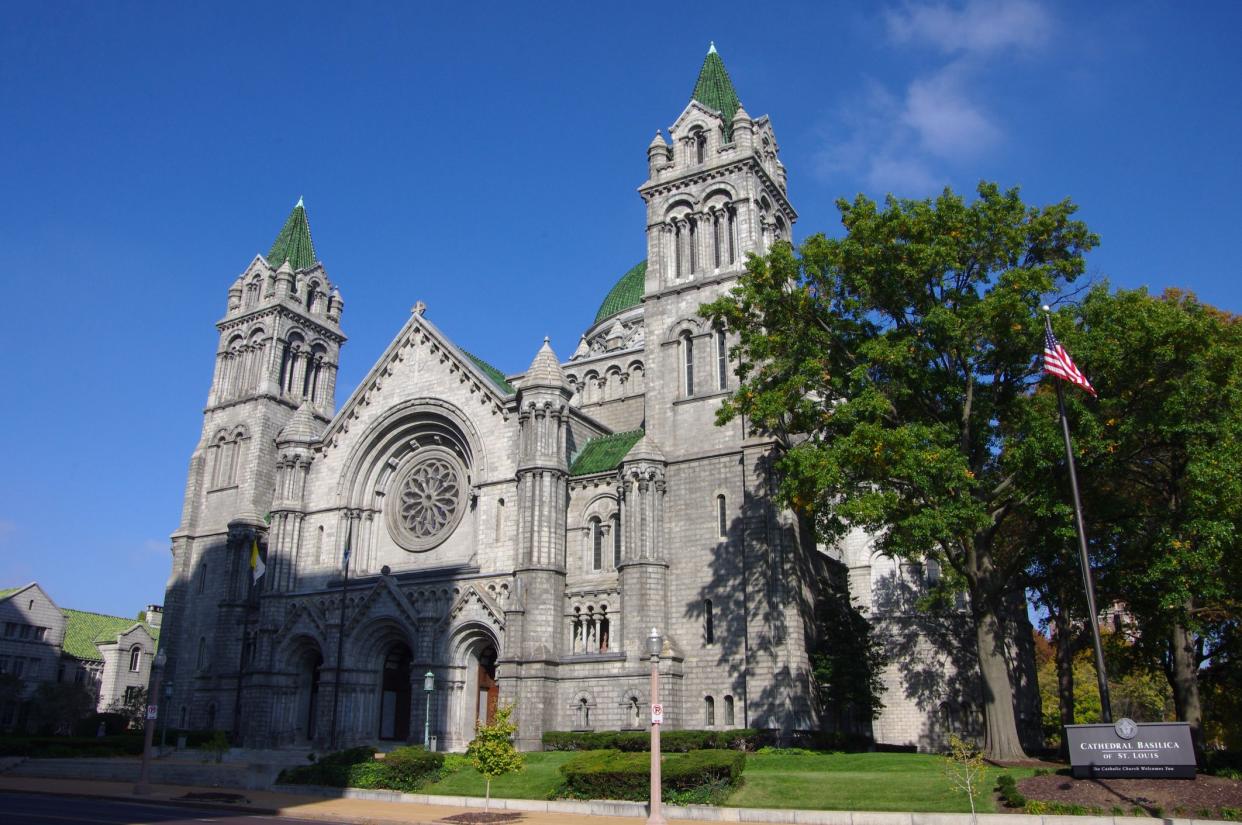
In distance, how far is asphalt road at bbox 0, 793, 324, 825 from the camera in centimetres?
1991

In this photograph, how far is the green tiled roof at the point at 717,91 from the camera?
152 feet

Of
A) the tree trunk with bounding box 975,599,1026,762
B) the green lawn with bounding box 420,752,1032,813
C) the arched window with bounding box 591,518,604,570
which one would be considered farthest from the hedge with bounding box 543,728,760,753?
the tree trunk with bounding box 975,599,1026,762

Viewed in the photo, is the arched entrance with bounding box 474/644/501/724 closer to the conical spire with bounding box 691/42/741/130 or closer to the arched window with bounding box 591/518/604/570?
the arched window with bounding box 591/518/604/570

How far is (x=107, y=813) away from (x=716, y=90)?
3930 centimetres

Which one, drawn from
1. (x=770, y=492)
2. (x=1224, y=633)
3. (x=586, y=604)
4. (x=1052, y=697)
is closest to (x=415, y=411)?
(x=586, y=604)

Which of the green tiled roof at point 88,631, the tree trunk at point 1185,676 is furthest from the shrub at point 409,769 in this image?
the green tiled roof at point 88,631

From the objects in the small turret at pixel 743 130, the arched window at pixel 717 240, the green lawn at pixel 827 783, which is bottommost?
the green lawn at pixel 827 783

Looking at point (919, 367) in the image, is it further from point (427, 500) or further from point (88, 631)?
point (88, 631)

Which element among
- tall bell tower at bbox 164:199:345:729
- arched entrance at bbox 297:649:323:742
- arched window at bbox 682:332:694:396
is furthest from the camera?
tall bell tower at bbox 164:199:345:729

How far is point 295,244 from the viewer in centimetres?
6159

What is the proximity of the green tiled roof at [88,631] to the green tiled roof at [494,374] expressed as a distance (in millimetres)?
45472

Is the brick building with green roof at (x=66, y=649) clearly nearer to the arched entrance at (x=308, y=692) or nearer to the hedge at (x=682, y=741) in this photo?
the arched entrance at (x=308, y=692)

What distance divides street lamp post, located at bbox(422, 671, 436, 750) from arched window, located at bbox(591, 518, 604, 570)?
7.92m

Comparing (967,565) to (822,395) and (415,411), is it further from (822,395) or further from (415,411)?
(415,411)
